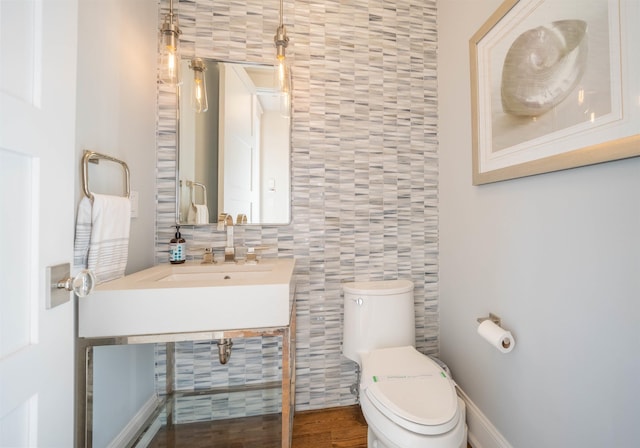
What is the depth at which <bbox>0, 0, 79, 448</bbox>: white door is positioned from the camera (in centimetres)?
46

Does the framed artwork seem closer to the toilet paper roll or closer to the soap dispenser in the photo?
the toilet paper roll

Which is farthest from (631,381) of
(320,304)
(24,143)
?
(24,143)

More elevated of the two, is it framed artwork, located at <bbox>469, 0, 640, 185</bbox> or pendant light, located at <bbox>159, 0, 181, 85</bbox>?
pendant light, located at <bbox>159, 0, 181, 85</bbox>

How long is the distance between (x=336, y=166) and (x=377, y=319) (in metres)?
0.90

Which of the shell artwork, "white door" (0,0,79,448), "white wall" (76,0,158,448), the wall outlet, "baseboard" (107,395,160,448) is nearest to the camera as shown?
"white door" (0,0,79,448)

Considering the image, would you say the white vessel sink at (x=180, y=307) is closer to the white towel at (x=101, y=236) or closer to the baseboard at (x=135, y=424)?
the white towel at (x=101, y=236)

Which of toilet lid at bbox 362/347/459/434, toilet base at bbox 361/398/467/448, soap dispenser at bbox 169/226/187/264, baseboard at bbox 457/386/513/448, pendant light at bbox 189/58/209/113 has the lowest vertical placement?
baseboard at bbox 457/386/513/448

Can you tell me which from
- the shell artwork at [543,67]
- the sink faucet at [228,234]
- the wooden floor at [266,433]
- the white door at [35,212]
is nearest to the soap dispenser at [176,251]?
the sink faucet at [228,234]

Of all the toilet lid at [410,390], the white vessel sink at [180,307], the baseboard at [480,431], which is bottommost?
the baseboard at [480,431]

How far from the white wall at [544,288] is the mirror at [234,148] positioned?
1016 mm

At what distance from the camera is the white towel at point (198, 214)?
1436 mm

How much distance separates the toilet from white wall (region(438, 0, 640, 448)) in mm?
280

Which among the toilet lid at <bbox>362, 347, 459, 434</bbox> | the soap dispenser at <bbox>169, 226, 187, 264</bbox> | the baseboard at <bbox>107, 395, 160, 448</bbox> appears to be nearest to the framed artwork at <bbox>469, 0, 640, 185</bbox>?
the toilet lid at <bbox>362, 347, 459, 434</bbox>

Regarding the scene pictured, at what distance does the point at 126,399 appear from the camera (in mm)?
1153
